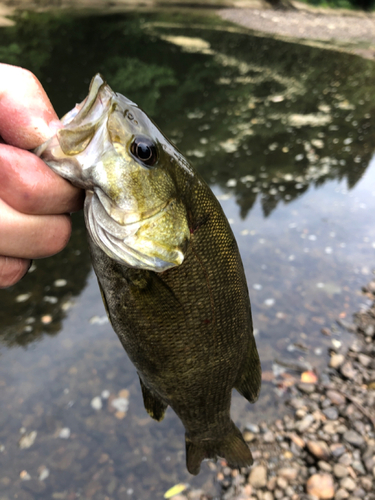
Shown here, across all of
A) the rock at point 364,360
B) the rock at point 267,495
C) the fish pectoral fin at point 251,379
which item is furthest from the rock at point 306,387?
the fish pectoral fin at point 251,379

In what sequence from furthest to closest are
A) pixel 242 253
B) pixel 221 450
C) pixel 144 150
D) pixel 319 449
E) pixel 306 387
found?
pixel 242 253, pixel 306 387, pixel 319 449, pixel 221 450, pixel 144 150

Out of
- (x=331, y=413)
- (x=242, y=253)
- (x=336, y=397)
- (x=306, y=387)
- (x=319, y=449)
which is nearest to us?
(x=319, y=449)

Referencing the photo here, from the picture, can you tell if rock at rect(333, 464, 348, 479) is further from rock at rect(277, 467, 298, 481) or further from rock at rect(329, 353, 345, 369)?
rock at rect(329, 353, 345, 369)

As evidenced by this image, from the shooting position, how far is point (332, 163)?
6824 millimetres

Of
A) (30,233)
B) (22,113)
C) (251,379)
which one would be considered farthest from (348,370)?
(22,113)

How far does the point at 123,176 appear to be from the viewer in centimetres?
126

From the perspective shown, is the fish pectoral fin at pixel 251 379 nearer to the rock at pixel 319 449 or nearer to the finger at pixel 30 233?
the finger at pixel 30 233

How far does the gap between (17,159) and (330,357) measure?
10.4 ft

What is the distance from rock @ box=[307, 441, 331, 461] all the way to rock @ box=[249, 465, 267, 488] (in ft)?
1.22

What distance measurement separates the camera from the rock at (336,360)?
3.40 m

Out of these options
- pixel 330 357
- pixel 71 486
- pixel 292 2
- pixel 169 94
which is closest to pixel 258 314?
pixel 330 357

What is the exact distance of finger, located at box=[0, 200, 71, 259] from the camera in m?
1.27

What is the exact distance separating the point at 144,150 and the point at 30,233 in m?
0.48

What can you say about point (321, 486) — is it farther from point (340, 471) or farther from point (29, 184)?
point (29, 184)
